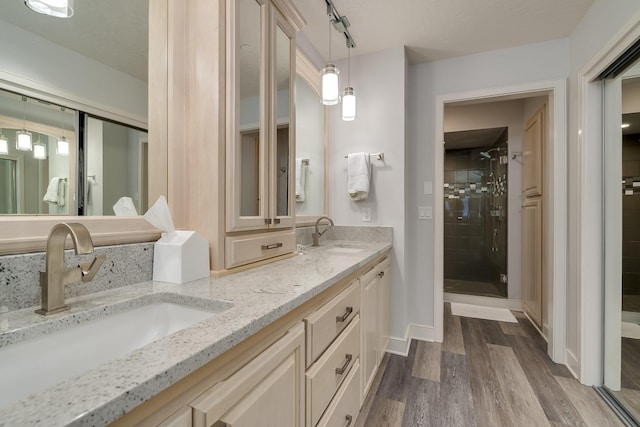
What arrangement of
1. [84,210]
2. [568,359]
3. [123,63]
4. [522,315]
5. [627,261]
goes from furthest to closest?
[522,315], [568,359], [627,261], [123,63], [84,210]

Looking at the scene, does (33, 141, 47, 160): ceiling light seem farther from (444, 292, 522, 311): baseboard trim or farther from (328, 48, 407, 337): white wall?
(444, 292, 522, 311): baseboard trim

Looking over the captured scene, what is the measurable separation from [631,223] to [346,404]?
71.7 inches

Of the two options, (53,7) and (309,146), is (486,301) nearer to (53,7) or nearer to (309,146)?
(309,146)

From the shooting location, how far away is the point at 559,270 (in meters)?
2.11

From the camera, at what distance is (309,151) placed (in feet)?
7.38

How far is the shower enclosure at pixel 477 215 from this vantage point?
134 inches

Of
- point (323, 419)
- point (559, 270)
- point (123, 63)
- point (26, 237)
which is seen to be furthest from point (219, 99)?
point (559, 270)

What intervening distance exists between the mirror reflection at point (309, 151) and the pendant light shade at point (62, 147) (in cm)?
129

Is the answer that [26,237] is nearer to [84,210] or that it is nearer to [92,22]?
[84,210]

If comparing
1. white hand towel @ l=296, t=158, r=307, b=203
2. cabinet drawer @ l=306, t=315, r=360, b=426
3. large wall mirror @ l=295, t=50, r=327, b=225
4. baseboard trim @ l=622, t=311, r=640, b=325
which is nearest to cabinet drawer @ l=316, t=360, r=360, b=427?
cabinet drawer @ l=306, t=315, r=360, b=426

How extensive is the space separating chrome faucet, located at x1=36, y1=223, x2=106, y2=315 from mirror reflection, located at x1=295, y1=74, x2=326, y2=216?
1400mm

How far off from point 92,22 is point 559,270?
2931mm

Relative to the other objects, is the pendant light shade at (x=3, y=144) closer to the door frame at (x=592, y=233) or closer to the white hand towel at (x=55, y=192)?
the white hand towel at (x=55, y=192)

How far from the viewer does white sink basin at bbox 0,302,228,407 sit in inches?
21.5
